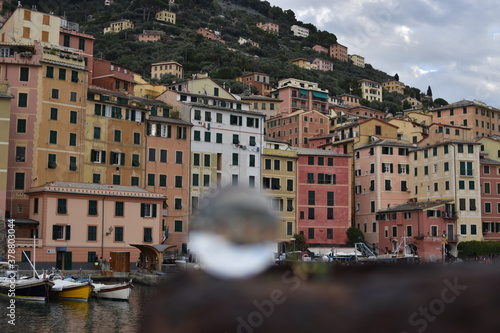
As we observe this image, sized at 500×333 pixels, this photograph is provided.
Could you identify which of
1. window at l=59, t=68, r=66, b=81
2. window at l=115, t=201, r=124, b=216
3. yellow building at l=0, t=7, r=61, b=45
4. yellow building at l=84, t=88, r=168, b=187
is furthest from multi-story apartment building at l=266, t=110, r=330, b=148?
window at l=115, t=201, r=124, b=216

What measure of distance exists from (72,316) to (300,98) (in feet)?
371

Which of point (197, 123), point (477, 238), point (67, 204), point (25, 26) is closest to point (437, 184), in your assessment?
point (477, 238)

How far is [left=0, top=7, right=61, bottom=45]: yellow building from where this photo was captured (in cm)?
7406

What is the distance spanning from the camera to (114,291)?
4922 centimetres

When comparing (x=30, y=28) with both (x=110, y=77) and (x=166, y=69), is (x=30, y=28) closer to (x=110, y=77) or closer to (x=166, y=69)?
(x=110, y=77)

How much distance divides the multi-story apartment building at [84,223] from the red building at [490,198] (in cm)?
4179

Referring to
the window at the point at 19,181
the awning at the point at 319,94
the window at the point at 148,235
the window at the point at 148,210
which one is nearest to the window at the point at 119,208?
the window at the point at 148,210

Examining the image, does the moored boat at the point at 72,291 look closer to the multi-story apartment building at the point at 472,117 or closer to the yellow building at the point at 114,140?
the yellow building at the point at 114,140

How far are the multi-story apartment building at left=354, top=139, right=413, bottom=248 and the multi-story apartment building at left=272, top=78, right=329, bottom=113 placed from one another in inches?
2182

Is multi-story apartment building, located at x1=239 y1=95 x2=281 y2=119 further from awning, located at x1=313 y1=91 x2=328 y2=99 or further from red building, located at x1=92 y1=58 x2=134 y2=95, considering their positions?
red building, located at x1=92 y1=58 x2=134 y2=95

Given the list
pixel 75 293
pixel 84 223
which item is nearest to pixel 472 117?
pixel 84 223

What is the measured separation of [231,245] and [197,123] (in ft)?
247

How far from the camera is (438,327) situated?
2674 millimetres

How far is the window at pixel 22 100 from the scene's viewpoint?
6656cm
